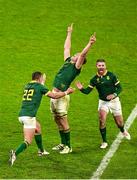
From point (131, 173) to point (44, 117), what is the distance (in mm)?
6045

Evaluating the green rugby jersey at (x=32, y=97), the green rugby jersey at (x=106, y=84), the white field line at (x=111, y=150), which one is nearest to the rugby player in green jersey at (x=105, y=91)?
the green rugby jersey at (x=106, y=84)

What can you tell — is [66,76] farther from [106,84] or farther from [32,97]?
[32,97]

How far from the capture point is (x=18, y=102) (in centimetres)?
2250

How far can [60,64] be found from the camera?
26.6 meters

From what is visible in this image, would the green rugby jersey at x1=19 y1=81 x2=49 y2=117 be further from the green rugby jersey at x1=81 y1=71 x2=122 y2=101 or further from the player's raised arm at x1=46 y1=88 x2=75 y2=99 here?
the green rugby jersey at x1=81 y1=71 x2=122 y2=101

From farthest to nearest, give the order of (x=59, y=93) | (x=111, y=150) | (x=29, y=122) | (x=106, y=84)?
1. (x=106, y=84)
2. (x=111, y=150)
3. (x=59, y=93)
4. (x=29, y=122)

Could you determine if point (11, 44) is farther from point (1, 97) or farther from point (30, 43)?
point (1, 97)

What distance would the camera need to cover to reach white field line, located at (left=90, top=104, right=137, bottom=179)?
15663 mm

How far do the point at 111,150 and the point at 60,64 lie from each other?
30.9 feet

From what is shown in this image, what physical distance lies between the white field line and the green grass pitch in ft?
0.42

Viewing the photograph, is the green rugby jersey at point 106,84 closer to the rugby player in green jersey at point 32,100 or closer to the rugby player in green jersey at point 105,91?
the rugby player in green jersey at point 105,91

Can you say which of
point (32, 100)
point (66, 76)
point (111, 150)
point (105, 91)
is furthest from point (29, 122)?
point (105, 91)

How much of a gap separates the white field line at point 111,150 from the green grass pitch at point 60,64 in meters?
0.13

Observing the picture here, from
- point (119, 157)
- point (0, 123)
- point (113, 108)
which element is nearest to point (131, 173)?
point (119, 157)
